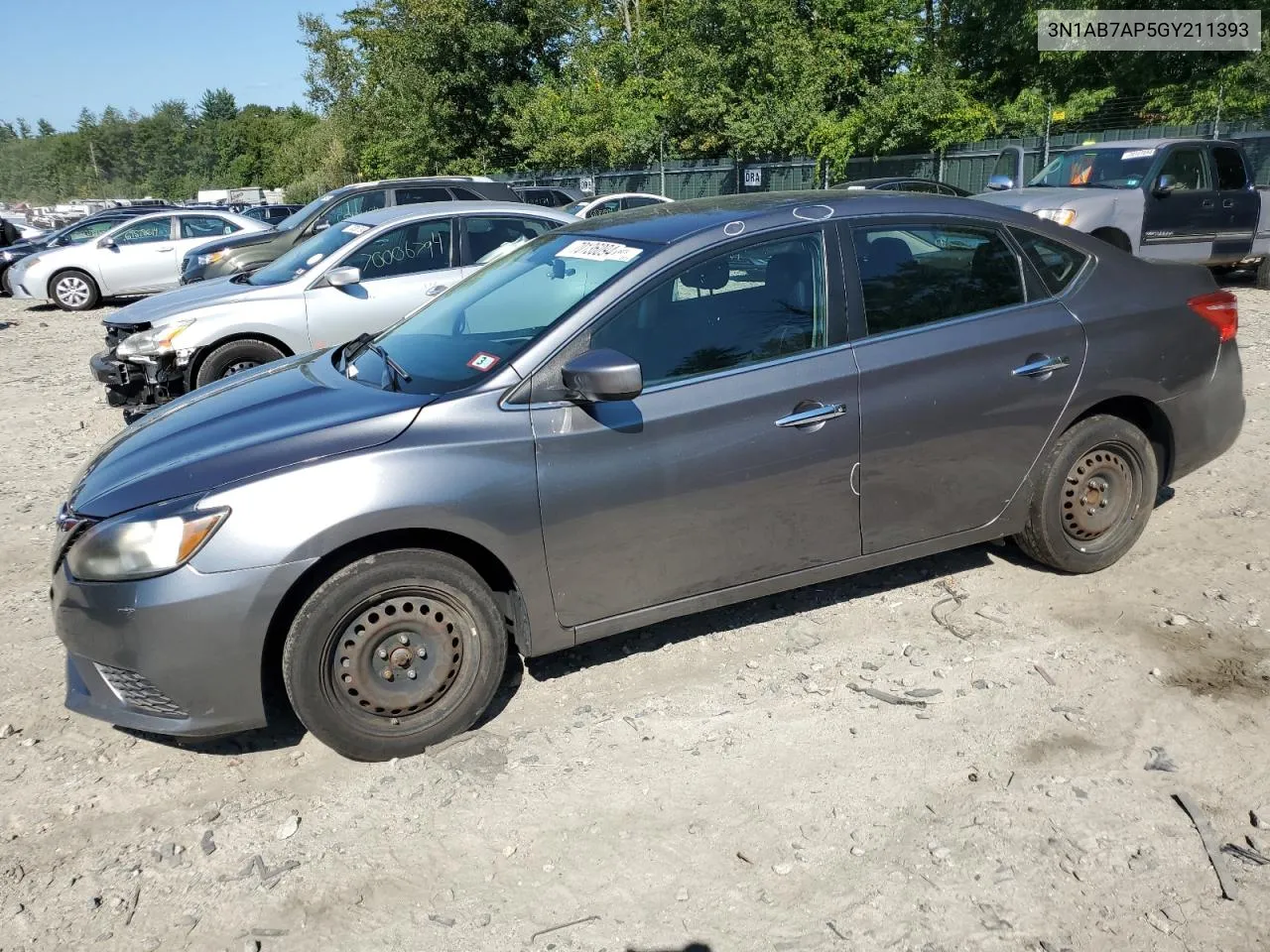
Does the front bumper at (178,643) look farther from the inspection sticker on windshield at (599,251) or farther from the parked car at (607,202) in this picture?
the parked car at (607,202)

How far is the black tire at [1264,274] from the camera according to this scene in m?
13.7

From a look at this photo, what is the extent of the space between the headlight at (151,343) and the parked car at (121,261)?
424 inches

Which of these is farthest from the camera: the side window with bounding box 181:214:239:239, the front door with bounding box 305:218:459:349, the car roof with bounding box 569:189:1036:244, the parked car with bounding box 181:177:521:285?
the side window with bounding box 181:214:239:239

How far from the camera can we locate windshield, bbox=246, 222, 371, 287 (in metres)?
8.38

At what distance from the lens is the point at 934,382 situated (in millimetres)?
4129

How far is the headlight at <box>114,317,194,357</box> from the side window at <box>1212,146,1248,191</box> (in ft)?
40.3

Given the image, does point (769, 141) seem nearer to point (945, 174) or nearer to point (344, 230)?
point (945, 174)

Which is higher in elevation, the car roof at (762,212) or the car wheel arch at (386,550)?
the car roof at (762,212)

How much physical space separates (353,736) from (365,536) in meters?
0.69

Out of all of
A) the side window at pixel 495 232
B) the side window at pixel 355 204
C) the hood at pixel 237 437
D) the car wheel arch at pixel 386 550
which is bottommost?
the car wheel arch at pixel 386 550

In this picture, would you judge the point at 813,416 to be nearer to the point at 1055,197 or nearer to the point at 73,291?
the point at 1055,197

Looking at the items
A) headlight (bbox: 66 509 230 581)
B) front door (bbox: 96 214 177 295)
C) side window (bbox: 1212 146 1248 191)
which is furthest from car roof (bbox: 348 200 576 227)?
front door (bbox: 96 214 177 295)

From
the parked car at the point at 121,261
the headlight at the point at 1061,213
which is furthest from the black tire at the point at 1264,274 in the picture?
the parked car at the point at 121,261

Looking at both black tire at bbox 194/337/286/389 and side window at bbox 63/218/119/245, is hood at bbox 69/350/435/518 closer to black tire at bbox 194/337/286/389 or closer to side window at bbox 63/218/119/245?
black tire at bbox 194/337/286/389
